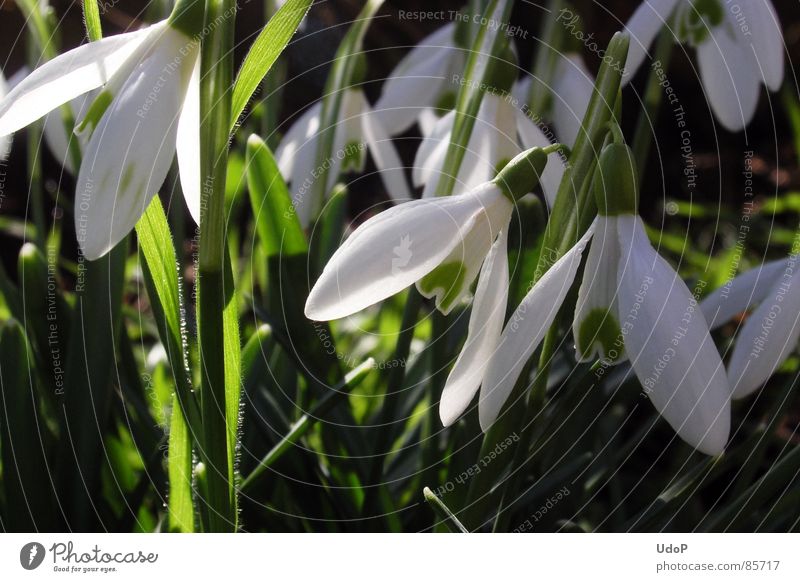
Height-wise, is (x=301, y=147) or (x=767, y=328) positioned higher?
(x=301, y=147)

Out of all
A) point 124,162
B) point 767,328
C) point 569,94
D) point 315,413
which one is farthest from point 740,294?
point 124,162

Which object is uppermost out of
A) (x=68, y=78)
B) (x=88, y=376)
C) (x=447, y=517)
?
(x=68, y=78)

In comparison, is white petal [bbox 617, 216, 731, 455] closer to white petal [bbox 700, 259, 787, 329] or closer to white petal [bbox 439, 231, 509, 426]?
white petal [bbox 439, 231, 509, 426]

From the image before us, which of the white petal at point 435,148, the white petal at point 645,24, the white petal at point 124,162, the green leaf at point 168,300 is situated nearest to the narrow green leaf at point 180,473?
the green leaf at point 168,300

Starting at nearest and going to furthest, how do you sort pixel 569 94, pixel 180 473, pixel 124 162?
pixel 124 162 < pixel 180 473 < pixel 569 94

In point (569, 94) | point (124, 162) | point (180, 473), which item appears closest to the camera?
point (124, 162)

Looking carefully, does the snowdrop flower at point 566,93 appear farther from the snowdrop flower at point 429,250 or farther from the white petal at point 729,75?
the snowdrop flower at point 429,250

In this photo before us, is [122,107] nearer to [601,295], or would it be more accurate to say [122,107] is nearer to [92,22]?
[92,22]

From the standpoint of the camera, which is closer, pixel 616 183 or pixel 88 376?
pixel 616 183
